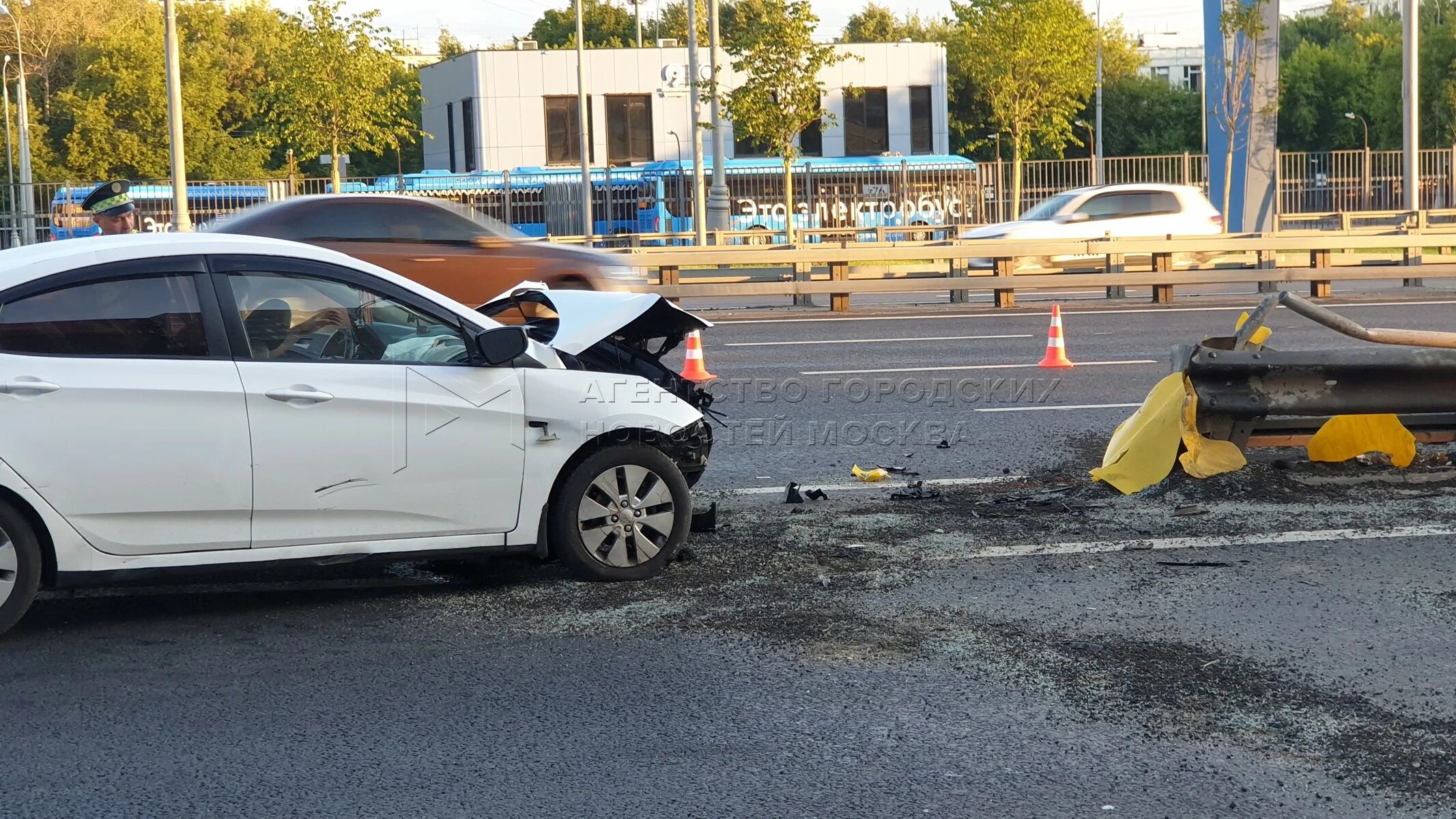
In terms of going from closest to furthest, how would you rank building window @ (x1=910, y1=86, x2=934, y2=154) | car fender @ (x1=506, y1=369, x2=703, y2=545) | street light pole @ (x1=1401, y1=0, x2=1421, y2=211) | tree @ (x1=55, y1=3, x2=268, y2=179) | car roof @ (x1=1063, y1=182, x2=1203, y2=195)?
car fender @ (x1=506, y1=369, x2=703, y2=545) < car roof @ (x1=1063, y1=182, x2=1203, y2=195) < street light pole @ (x1=1401, y1=0, x2=1421, y2=211) < building window @ (x1=910, y1=86, x2=934, y2=154) < tree @ (x1=55, y1=3, x2=268, y2=179)

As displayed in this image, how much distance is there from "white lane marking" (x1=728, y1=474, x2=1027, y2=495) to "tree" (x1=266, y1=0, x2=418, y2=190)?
102 feet

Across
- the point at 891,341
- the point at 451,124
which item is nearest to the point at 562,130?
the point at 451,124

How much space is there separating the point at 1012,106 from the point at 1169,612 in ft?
133

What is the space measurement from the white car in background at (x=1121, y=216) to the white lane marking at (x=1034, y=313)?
4.70 meters

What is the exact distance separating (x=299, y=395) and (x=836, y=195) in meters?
34.1

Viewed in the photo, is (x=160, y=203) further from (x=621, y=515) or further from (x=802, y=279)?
(x=621, y=515)

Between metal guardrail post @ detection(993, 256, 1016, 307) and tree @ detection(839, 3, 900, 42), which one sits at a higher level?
tree @ detection(839, 3, 900, 42)

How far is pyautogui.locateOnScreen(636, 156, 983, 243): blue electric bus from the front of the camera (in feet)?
128

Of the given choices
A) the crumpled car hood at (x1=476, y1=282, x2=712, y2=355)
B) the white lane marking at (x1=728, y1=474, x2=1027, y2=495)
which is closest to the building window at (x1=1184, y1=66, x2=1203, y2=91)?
the white lane marking at (x1=728, y1=474, x2=1027, y2=495)

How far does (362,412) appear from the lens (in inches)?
220

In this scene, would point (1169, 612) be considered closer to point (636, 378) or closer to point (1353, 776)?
point (1353, 776)

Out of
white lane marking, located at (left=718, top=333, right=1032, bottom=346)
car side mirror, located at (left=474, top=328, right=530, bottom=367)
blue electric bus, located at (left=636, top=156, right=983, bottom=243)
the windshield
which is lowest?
white lane marking, located at (left=718, top=333, right=1032, bottom=346)

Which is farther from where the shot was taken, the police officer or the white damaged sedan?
the police officer

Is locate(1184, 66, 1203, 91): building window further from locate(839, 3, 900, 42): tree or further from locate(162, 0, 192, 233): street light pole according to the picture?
locate(162, 0, 192, 233): street light pole
